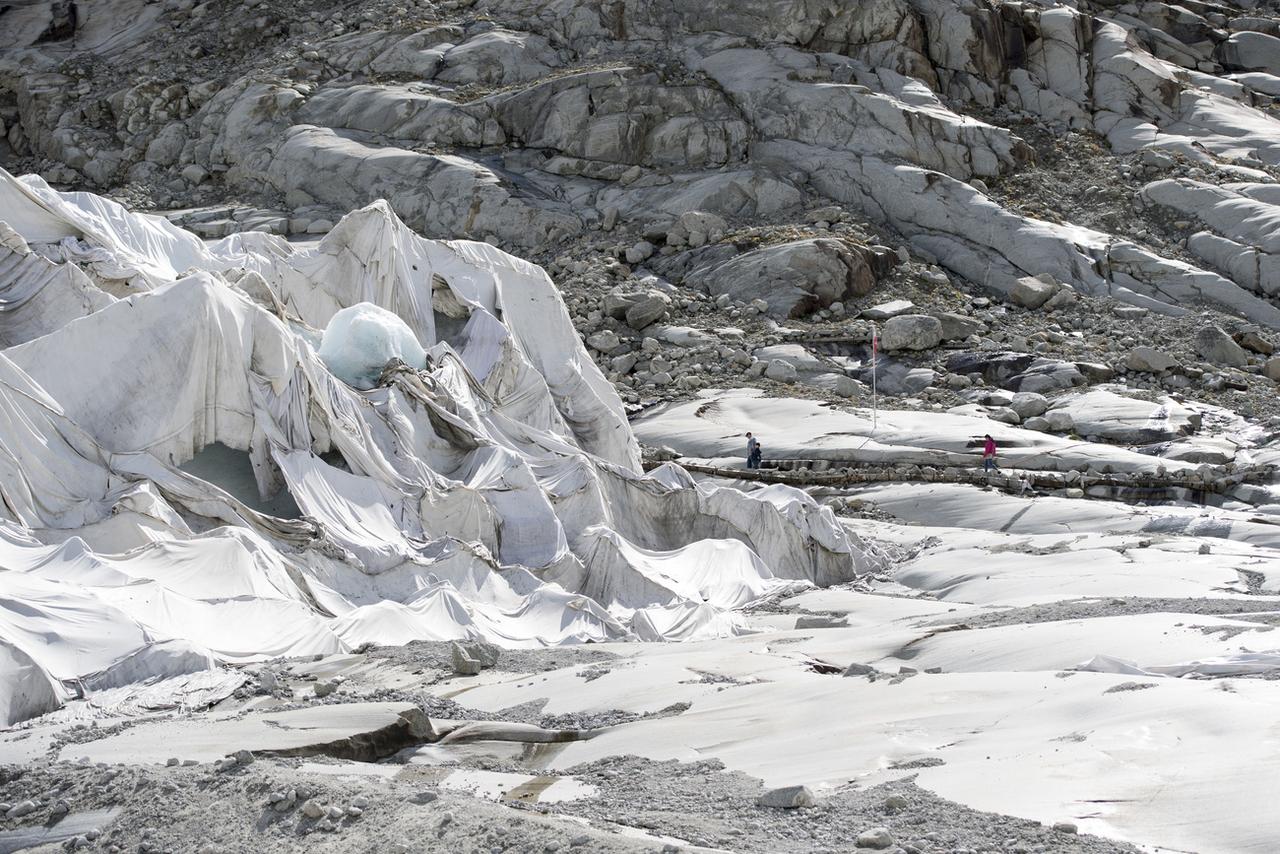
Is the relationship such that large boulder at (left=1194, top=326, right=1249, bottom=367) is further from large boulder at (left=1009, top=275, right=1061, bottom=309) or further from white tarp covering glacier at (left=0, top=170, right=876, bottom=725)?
white tarp covering glacier at (left=0, top=170, right=876, bottom=725)

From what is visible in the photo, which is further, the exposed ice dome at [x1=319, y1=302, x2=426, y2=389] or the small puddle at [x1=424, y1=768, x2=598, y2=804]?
the exposed ice dome at [x1=319, y1=302, x2=426, y2=389]

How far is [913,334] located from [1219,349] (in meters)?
6.23

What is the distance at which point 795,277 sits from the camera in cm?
3244

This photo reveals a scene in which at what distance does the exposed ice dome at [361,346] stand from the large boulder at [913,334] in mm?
15289

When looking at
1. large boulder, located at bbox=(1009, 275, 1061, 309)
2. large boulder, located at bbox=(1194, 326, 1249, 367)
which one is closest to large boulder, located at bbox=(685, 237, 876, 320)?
large boulder, located at bbox=(1009, 275, 1061, 309)

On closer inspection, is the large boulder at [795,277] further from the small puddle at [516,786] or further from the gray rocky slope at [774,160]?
the small puddle at [516,786]

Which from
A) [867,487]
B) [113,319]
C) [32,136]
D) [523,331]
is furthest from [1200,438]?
[32,136]

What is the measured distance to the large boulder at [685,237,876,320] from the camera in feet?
106

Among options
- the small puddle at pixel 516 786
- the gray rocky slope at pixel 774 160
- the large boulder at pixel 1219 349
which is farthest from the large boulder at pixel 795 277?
the small puddle at pixel 516 786

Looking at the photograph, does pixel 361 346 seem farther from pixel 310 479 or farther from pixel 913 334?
pixel 913 334

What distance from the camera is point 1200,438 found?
80.1 feet

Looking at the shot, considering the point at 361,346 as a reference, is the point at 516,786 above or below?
above

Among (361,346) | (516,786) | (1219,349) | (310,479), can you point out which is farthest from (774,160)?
(516,786)

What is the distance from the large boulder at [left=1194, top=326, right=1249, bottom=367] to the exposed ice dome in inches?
745
